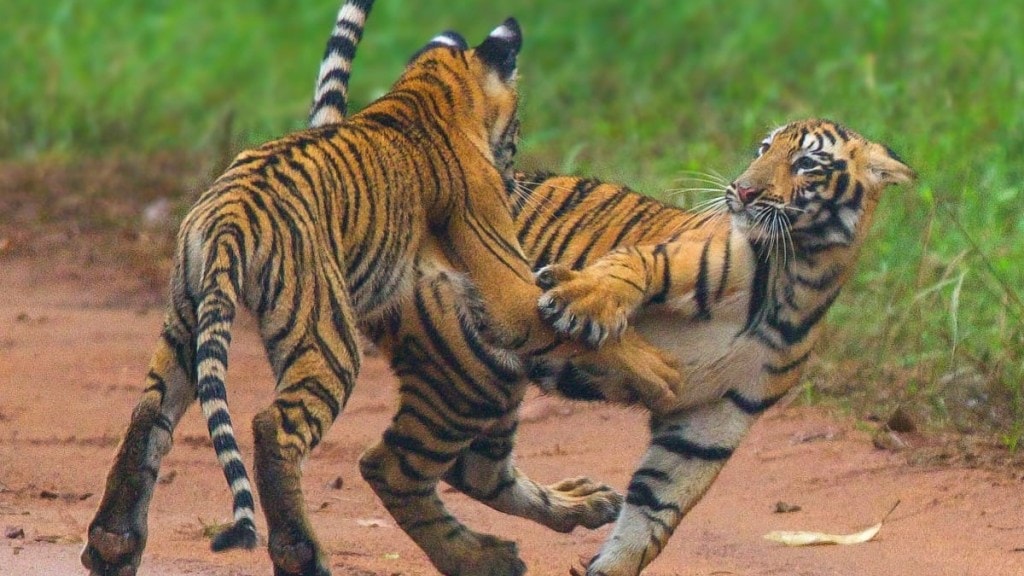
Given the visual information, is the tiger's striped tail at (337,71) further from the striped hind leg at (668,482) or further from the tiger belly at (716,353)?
the striped hind leg at (668,482)

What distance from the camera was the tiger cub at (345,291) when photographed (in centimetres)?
370

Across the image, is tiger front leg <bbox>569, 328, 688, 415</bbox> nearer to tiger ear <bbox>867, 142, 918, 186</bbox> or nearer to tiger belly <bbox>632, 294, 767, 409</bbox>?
tiger belly <bbox>632, 294, 767, 409</bbox>

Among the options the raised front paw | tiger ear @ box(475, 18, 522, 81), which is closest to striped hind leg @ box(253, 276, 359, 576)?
the raised front paw

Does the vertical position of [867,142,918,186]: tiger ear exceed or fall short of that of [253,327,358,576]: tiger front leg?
it exceeds it

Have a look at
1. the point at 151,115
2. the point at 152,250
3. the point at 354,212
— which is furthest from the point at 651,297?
the point at 151,115

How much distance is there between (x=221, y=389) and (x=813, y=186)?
1663mm

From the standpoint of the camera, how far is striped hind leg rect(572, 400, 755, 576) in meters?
4.39

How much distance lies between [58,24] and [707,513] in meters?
7.42

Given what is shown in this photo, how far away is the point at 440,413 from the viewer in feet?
14.9

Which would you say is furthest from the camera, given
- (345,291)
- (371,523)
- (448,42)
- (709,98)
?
(709,98)

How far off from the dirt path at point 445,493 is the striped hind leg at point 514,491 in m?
0.12

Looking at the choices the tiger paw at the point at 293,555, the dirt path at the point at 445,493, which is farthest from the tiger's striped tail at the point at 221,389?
the dirt path at the point at 445,493

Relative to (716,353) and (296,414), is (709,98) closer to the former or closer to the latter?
(716,353)

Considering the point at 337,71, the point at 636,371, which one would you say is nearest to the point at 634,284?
the point at 636,371
